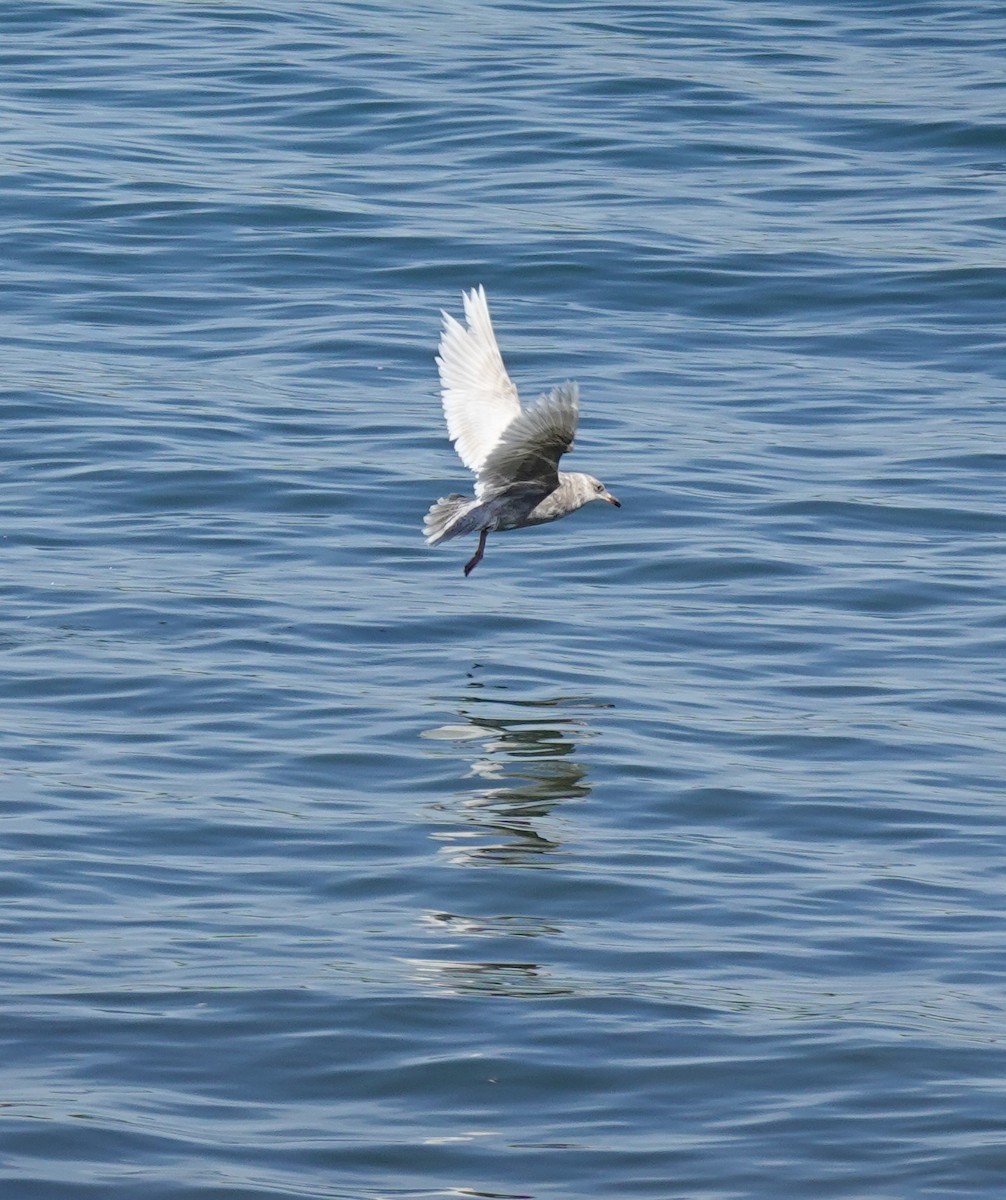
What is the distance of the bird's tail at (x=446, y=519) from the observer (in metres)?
11.8

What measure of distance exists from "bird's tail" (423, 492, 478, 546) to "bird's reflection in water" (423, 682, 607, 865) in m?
0.97

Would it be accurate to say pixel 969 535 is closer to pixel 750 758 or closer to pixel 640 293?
pixel 750 758

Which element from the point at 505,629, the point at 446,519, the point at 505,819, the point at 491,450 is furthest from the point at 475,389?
the point at 505,819

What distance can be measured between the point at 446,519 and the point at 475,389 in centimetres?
69

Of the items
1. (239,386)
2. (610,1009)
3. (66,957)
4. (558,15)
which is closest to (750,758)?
(610,1009)

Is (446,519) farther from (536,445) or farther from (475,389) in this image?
(536,445)

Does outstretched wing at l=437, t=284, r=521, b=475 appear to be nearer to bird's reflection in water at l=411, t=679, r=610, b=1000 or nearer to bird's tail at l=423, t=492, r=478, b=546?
bird's tail at l=423, t=492, r=478, b=546

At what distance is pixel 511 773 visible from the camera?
398 inches

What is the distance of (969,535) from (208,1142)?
7.81 meters

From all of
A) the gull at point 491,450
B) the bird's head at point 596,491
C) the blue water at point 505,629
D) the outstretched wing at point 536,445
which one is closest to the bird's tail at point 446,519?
the gull at point 491,450

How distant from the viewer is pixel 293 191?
19.8m

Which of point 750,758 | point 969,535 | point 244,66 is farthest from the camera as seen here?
point 244,66

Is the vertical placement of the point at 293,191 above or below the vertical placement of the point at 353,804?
above

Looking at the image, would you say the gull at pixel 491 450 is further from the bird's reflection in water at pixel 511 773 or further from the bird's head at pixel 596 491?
the bird's reflection in water at pixel 511 773
